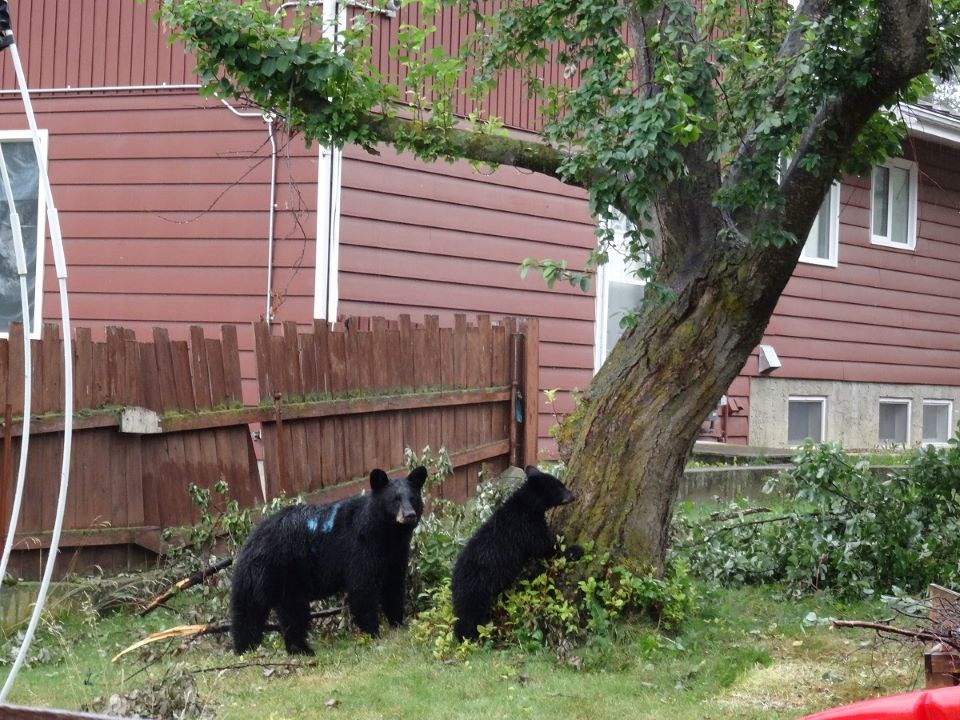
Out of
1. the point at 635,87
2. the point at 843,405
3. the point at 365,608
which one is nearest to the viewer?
the point at 635,87

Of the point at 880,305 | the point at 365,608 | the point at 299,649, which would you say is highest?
the point at 880,305

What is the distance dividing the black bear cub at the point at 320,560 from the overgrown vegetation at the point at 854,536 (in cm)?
268

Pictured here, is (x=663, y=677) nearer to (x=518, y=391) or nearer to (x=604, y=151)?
(x=604, y=151)

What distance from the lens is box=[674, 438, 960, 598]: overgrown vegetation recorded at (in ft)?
27.0

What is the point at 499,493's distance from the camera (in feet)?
30.7

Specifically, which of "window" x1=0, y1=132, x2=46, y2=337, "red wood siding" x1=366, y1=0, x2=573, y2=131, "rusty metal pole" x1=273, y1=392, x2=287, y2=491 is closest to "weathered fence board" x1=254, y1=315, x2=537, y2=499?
"rusty metal pole" x1=273, y1=392, x2=287, y2=491

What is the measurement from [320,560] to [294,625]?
0.44m

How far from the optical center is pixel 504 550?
7031mm

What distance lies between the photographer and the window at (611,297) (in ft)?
49.0

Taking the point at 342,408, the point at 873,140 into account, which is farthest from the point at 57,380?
the point at 873,140

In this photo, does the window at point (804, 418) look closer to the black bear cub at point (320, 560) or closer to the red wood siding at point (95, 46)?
the red wood siding at point (95, 46)

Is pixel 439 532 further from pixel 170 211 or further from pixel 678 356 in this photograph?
pixel 170 211

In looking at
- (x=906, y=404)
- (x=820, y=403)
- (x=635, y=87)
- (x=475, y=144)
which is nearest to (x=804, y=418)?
(x=820, y=403)

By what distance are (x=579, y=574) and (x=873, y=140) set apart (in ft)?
11.5
